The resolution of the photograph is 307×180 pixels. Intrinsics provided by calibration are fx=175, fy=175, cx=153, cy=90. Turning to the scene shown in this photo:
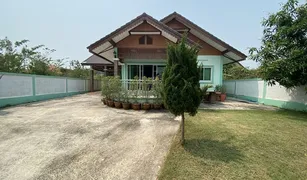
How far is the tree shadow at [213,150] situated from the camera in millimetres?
3525

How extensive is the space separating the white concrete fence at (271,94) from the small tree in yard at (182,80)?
7911mm

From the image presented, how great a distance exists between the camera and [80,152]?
12.6ft

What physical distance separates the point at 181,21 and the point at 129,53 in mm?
4929

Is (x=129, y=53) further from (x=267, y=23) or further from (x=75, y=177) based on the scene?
(x=75, y=177)

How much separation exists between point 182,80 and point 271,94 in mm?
9251

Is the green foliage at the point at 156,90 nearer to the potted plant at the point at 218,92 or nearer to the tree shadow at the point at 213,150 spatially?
the tree shadow at the point at 213,150

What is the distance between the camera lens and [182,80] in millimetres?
4008

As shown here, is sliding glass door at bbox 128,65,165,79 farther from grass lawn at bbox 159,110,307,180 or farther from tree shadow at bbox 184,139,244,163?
tree shadow at bbox 184,139,244,163

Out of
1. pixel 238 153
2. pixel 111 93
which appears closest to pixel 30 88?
pixel 111 93

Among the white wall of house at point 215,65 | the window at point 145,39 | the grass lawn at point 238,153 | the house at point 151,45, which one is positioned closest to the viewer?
the grass lawn at point 238,153

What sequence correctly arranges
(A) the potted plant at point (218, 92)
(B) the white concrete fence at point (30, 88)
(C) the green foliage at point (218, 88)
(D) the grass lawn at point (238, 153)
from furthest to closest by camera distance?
(C) the green foliage at point (218, 88) < (A) the potted plant at point (218, 92) < (B) the white concrete fence at point (30, 88) < (D) the grass lawn at point (238, 153)

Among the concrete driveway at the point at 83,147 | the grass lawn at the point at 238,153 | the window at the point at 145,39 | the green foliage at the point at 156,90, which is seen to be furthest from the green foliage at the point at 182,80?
the window at the point at 145,39

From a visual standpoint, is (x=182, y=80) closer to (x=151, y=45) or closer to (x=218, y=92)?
(x=151, y=45)

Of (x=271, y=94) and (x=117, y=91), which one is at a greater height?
(x=117, y=91)
